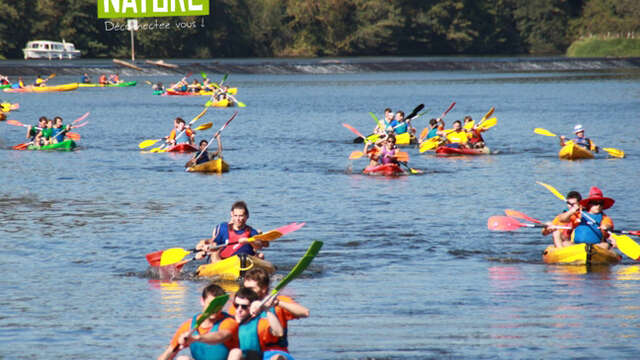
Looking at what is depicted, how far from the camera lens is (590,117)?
219 feet

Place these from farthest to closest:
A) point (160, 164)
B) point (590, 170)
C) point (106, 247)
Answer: point (160, 164)
point (590, 170)
point (106, 247)

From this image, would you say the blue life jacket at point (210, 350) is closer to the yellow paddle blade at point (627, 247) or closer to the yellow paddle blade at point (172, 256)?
the yellow paddle blade at point (172, 256)

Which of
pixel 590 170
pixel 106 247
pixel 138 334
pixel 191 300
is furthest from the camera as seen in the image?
pixel 590 170

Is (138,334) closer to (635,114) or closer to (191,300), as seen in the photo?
(191,300)

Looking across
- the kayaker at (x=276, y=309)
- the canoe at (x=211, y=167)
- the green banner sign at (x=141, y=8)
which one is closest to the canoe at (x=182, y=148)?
the canoe at (x=211, y=167)

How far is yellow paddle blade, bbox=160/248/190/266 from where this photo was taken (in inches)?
730

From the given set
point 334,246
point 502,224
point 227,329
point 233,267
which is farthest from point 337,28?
point 227,329

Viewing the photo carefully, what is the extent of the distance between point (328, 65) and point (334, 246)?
11557 cm

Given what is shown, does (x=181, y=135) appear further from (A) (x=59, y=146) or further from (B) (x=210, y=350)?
(B) (x=210, y=350)

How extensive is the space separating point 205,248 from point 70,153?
1147 inches

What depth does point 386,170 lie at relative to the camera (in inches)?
1407

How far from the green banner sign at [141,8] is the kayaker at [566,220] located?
98.7 metres

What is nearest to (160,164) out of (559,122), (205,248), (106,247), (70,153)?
(70,153)

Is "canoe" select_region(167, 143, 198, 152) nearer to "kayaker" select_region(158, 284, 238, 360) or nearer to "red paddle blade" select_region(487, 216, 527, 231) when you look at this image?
"red paddle blade" select_region(487, 216, 527, 231)
